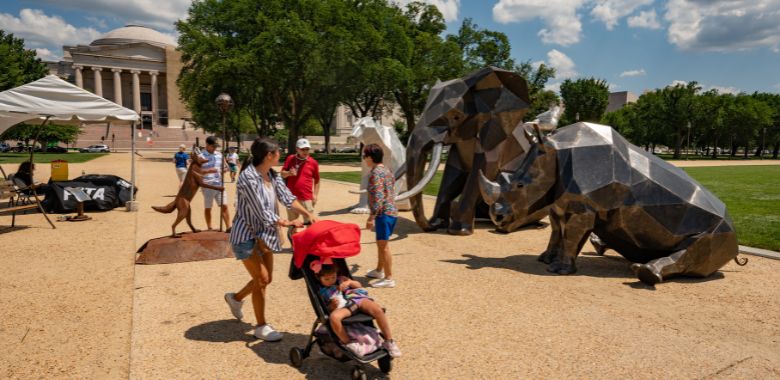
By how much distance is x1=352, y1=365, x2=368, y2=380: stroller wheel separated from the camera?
3609 millimetres

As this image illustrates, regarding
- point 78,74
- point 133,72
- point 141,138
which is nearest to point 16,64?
point 141,138

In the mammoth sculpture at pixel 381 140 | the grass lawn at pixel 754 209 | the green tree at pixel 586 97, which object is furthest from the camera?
the green tree at pixel 586 97

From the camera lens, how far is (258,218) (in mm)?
4199

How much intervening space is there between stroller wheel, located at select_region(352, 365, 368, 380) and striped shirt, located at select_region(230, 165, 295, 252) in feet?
4.17

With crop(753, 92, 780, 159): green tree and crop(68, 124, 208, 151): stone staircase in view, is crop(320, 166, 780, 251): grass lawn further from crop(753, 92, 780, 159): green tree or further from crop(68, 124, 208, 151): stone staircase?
crop(68, 124, 208, 151): stone staircase

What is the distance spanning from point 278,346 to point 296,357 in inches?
20.8

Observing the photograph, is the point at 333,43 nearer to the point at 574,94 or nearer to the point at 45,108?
the point at 45,108

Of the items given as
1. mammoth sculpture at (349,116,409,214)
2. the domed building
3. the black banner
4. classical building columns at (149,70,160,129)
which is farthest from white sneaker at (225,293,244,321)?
classical building columns at (149,70,160,129)

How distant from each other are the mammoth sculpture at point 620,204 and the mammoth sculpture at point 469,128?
2.53m

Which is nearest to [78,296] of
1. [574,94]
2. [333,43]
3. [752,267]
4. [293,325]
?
[293,325]

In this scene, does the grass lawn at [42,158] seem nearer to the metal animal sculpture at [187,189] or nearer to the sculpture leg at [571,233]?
the metal animal sculpture at [187,189]

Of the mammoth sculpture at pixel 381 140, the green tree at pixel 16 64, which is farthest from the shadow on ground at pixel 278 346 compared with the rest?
the green tree at pixel 16 64

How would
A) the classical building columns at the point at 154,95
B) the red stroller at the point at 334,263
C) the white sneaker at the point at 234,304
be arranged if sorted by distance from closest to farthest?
1. the red stroller at the point at 334,263
2. the white sneaker at the point at 234,304
3. the classical building columns at the point at 154,95

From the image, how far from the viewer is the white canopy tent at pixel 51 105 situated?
10234 millimetres
